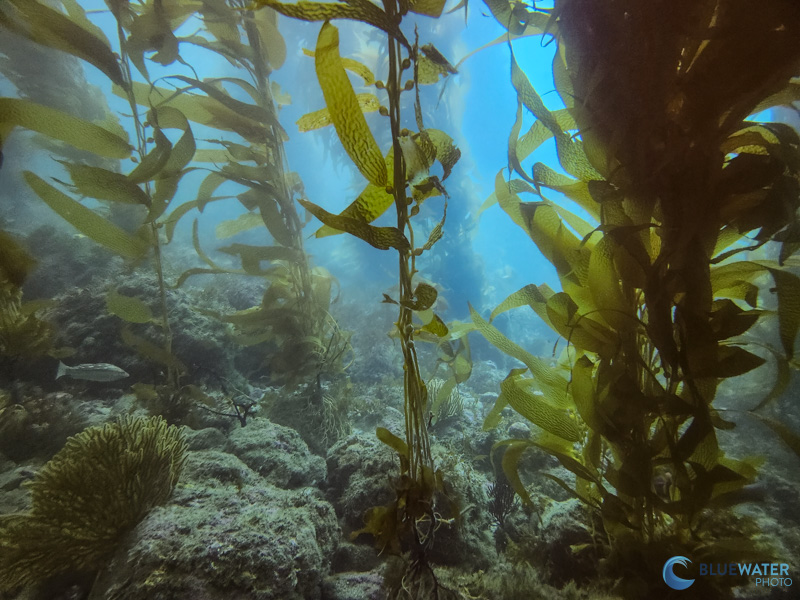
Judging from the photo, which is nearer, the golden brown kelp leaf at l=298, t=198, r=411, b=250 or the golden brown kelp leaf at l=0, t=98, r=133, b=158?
the golden brown kelp leaf at l=298, t=198, r=411, b=250

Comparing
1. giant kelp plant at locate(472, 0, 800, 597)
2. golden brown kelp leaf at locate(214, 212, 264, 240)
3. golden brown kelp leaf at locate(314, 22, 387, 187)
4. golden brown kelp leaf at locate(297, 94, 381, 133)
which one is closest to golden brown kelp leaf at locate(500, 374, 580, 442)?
giant kelp plant at locate(472, 0, 800, 597)

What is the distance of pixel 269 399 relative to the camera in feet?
10.5

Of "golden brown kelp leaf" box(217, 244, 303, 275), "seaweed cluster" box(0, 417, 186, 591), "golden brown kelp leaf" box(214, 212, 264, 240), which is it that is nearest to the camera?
"seaweed cluster" box(0, 417, 186, 591)

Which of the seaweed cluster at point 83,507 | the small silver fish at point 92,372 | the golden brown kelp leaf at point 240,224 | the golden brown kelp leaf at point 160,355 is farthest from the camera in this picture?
the golden brown kelp leaf at point 240,224

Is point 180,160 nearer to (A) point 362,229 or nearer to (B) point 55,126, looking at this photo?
(B) point 55,126

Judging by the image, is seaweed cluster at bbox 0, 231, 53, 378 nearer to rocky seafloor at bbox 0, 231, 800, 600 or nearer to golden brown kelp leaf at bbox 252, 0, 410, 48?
rocky seafloor at bbox 0, 231, 800, 600

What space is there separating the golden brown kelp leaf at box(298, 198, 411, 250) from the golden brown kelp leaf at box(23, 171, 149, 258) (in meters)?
1.71

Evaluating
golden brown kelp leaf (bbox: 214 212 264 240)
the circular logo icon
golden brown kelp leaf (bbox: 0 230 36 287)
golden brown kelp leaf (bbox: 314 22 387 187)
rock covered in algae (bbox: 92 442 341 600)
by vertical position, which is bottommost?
rock covered in algae (bbox: 92 442 341 600)

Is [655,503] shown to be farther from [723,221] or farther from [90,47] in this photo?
[90,47]

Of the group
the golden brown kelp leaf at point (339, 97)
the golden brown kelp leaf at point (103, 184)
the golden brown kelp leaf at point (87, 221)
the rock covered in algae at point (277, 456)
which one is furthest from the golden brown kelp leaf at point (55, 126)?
the rock covered in algae at point (277, 456)

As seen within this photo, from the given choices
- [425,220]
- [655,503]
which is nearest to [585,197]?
[655,503]

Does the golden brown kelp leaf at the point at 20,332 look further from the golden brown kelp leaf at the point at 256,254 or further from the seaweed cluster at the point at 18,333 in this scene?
the golden brown kelp leaf at the point at 256,254

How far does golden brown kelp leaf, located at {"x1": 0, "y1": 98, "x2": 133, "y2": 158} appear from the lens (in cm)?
172

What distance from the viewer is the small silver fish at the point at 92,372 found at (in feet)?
9.14
